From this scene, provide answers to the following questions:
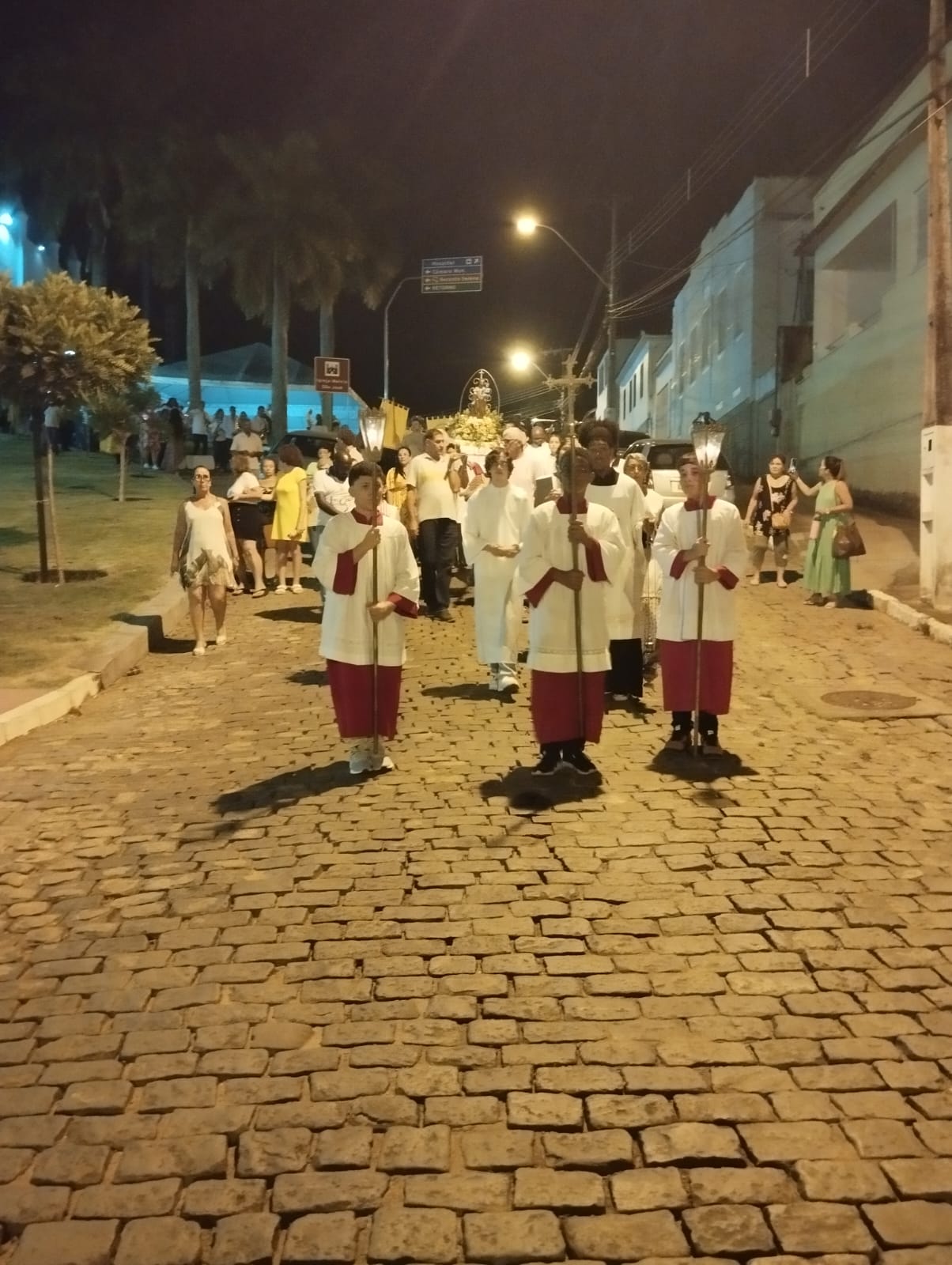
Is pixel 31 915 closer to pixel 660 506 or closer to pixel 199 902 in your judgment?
pixel 199 902

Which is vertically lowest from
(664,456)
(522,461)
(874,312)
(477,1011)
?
(477,1011)

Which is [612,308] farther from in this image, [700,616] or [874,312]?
[700,616]

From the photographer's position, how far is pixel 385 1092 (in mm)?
3734

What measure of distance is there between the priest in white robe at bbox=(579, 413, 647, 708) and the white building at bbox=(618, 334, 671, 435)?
38403 millimetres

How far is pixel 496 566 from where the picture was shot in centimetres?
989

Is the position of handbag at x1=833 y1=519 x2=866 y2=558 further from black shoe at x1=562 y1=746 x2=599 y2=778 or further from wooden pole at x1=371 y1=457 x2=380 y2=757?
wooden pole at x1=371 y1=457 x2=380 y2=757

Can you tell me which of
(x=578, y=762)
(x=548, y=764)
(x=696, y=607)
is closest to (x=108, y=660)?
(x=548, y=764)

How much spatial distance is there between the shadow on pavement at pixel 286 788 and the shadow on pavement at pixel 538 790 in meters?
0.87

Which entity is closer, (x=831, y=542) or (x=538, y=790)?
(x=538, y=790)

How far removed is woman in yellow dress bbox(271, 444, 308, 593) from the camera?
1508 cm

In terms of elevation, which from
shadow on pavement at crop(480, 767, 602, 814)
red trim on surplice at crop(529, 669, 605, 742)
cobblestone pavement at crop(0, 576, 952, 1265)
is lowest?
cobblestone pavement at crop(0, 576, 952, 1265)

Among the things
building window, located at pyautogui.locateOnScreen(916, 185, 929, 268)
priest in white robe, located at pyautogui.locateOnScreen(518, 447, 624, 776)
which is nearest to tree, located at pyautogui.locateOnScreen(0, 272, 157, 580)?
priest in white robe, located at pyautogui.locateOnScreen(518, 447, 624, 776)

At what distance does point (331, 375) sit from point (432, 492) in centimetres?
889

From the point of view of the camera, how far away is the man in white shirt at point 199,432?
3269 centimetres
